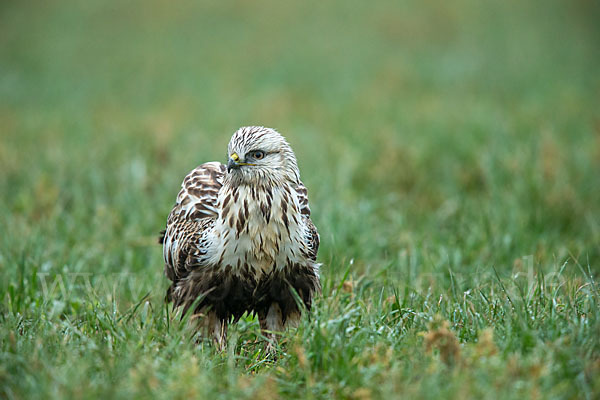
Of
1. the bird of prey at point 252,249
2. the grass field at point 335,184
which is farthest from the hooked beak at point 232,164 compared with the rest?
the grass field at point 335,184

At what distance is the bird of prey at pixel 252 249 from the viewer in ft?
12.3

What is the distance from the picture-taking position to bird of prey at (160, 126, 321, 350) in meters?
3.75

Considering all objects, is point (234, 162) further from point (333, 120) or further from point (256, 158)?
point (333, 120)

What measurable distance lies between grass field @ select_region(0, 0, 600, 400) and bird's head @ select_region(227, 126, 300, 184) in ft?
2.24

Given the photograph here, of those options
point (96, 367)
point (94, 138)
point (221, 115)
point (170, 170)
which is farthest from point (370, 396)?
point (221, 115)

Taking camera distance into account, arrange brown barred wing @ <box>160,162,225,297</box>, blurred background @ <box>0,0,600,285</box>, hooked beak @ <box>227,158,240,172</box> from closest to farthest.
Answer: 1. hooked beak @ <box>227,158,240,172</box>
2. brown barred wing @ <box>160,162,225,297</box>
3. blurred background @ <box>0,0,600,285</box>

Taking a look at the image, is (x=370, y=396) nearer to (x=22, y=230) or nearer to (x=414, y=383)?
(x=414, y=383)

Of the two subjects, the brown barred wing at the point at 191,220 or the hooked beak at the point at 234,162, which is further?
the brown barred wing at the point at 191,220

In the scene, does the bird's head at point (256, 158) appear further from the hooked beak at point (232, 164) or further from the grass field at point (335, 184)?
the grass field at point (335, 184)

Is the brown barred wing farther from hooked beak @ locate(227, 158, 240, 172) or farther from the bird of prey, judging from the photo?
hooked beak @ locate(227, 158, 240, 172)

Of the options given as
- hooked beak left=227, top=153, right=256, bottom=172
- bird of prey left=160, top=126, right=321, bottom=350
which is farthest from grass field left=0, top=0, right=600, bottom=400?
hooked beak left=227, top=153, right=256, bottom=172

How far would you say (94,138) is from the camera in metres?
9.34

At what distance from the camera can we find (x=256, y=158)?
379 cm

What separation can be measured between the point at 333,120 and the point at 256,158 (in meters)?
7.06
